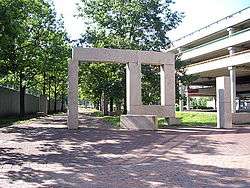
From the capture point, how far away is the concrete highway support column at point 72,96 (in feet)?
67.2

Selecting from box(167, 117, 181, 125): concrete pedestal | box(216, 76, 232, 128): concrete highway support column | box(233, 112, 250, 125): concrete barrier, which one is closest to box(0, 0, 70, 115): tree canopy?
box(167, 117, 181, 125): concrete pedestal

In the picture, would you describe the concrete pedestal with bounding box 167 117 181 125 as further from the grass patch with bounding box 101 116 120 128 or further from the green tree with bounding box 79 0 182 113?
the green tree with bounding box 79 0 182 113

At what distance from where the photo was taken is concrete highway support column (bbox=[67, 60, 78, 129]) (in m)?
20.5

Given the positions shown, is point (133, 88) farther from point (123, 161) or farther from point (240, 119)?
point (123, 161)

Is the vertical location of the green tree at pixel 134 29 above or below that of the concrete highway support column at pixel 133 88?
above

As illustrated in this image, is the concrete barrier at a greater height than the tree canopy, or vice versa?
the tree canopy

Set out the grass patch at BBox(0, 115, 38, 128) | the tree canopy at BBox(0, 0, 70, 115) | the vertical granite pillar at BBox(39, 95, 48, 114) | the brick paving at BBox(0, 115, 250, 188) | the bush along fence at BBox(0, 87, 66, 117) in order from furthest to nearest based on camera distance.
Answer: the vertical granite pillar at BBox(39, 95, 48, 114)
the bush along fence at BBox(0, 87, 66, 117)
the tree canopy at BBox(0, 0, 70, 115)
the grass patch at BBox(0, 115, 38, 128)
the brick paving at BBox(0, 115, 250, 188)

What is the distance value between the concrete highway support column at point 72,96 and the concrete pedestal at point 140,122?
2580mm

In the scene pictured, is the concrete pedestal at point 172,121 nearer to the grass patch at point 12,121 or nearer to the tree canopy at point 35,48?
the grass patch at point 12,121

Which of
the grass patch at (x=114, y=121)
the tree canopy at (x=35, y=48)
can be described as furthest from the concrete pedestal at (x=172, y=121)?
the tree canopy at (x=35, y=48)

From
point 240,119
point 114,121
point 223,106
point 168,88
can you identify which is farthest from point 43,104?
point 223,106

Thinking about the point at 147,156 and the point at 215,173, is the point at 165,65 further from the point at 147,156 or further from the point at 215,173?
the point at 215,173

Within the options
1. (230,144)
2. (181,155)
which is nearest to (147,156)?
(181,155)

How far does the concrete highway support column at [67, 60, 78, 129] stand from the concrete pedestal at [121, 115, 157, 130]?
258 centimetres
